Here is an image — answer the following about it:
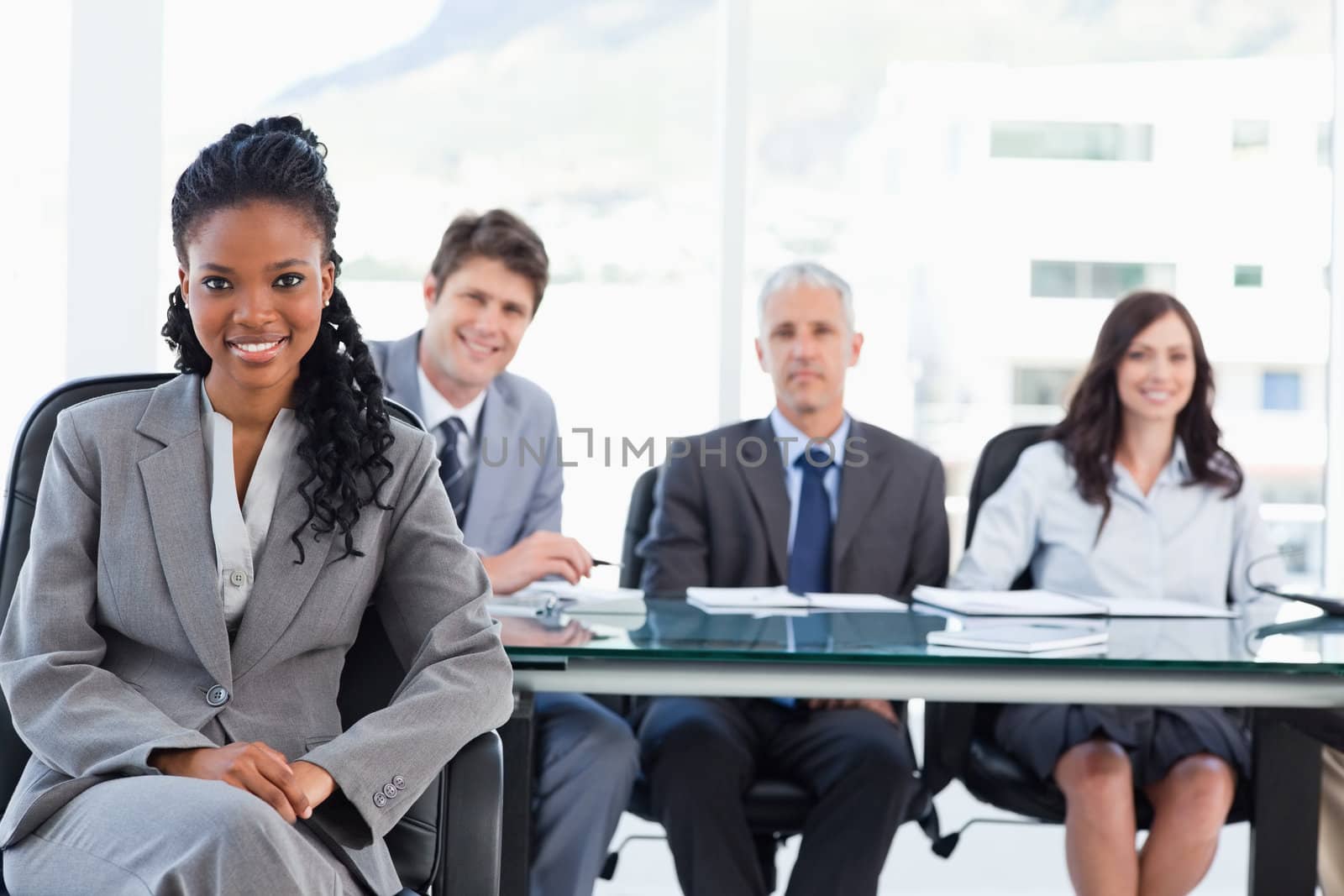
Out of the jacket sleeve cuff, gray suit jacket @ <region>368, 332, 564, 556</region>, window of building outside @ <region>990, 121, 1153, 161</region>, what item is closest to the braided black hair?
the jacket sleeve cuff

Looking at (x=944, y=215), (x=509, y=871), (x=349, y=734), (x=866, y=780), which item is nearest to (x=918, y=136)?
(x=944, y=215)

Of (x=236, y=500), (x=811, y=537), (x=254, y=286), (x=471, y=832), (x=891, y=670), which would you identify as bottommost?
(x=471, y=832)

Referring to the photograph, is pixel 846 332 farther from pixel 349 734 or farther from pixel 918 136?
pixel 349 734

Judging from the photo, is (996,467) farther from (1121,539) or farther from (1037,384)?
(1037,384)

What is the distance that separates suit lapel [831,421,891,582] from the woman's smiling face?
4.79 feet

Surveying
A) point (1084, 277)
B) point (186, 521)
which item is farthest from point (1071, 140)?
point (186, 521)

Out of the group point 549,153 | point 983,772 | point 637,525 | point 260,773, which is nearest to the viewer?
point 260,773

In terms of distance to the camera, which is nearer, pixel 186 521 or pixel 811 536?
pixel 186 521

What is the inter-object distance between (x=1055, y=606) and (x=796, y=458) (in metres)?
0.73

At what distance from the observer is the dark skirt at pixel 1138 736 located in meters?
2.39

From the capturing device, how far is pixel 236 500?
161cm

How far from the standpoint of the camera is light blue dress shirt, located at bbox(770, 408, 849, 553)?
9.48ft

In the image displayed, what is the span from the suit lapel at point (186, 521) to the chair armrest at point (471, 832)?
0.99ft

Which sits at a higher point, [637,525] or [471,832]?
[637,525]
